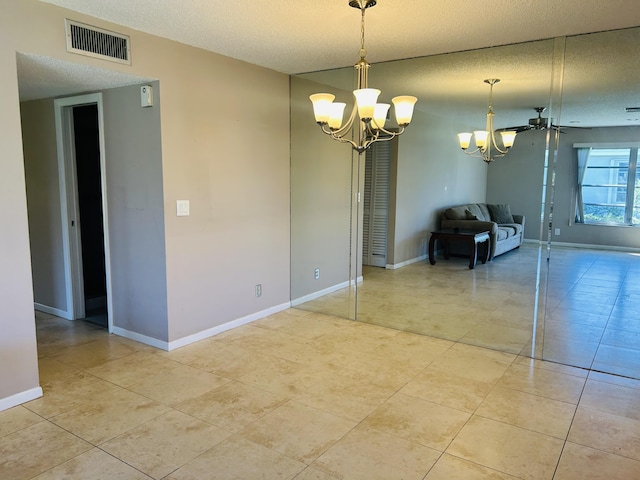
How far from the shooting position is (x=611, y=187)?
333 cm

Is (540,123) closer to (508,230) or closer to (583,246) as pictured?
(508,230)

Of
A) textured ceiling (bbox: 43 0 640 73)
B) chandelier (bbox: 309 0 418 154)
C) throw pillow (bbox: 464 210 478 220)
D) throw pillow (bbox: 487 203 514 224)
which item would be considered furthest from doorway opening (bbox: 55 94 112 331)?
throw pillow (bbox: 487 203 514 224)

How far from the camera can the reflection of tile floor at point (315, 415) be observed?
2.15 m

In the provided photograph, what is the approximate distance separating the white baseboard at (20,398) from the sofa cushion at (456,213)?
11.0ft

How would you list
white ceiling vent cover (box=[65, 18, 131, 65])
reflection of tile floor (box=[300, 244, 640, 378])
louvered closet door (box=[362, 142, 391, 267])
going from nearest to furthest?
white ceiling vent cover (box=[65, 18, 131, 65]), reflection of tile floor (box=[300, 244, 640, 378]), louvered closet door (box=[362, 142, 391, 267])

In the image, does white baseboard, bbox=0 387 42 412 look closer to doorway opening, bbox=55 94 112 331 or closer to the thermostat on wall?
doorway opening, bbox=55 94 112 331

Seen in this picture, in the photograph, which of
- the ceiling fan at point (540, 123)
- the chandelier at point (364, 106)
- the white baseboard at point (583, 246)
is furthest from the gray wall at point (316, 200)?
the white baseboard at point (583, 246)

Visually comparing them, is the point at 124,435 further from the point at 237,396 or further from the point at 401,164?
the point at 401,164

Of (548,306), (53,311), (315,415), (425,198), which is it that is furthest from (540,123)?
(53,311)

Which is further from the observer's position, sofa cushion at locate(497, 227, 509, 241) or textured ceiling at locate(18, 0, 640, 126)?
sofa cushion at locate(497, 227, 509, 241)

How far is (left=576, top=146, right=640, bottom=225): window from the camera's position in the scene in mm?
3225

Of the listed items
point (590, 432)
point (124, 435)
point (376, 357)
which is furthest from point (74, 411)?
point (590, 432)

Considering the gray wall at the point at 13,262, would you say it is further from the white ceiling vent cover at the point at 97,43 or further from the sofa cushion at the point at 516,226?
the sofa cushion at the point at 516,226

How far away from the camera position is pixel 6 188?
2549mm
